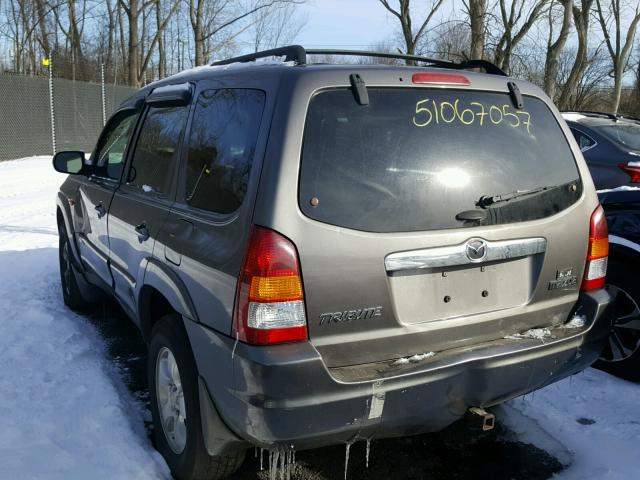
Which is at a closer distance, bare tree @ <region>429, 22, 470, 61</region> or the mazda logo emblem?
the mazda logo emblem

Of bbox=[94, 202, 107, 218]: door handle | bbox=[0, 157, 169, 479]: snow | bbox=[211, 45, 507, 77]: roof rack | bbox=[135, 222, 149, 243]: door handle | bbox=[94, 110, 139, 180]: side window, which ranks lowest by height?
bbox=[0, 157, 169, 479]: snow

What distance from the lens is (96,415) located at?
128 inches

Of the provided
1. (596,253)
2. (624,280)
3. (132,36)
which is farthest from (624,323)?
(132,36)

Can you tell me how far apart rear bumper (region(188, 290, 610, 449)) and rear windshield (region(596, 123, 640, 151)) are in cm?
579

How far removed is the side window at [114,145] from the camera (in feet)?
12.7

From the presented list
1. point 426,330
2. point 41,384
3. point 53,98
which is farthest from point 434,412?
point 53,98

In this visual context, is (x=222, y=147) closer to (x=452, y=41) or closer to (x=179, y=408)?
(x=179, y=408)

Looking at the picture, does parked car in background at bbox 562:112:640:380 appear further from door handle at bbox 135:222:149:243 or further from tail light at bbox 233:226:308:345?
door handle at bbox 135:222:149:243

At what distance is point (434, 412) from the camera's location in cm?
232

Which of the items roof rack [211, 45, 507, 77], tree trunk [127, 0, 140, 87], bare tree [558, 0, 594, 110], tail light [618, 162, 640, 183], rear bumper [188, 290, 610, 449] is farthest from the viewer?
tree trunk [127, 0, 140, 87]

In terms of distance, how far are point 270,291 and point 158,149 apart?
1.48 m

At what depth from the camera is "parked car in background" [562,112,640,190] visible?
700 centimetres

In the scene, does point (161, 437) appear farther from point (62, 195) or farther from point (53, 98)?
point (53, 98)

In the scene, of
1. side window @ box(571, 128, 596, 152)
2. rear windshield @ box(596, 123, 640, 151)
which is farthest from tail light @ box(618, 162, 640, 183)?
side window @ box(571, 128, 596, 152)
